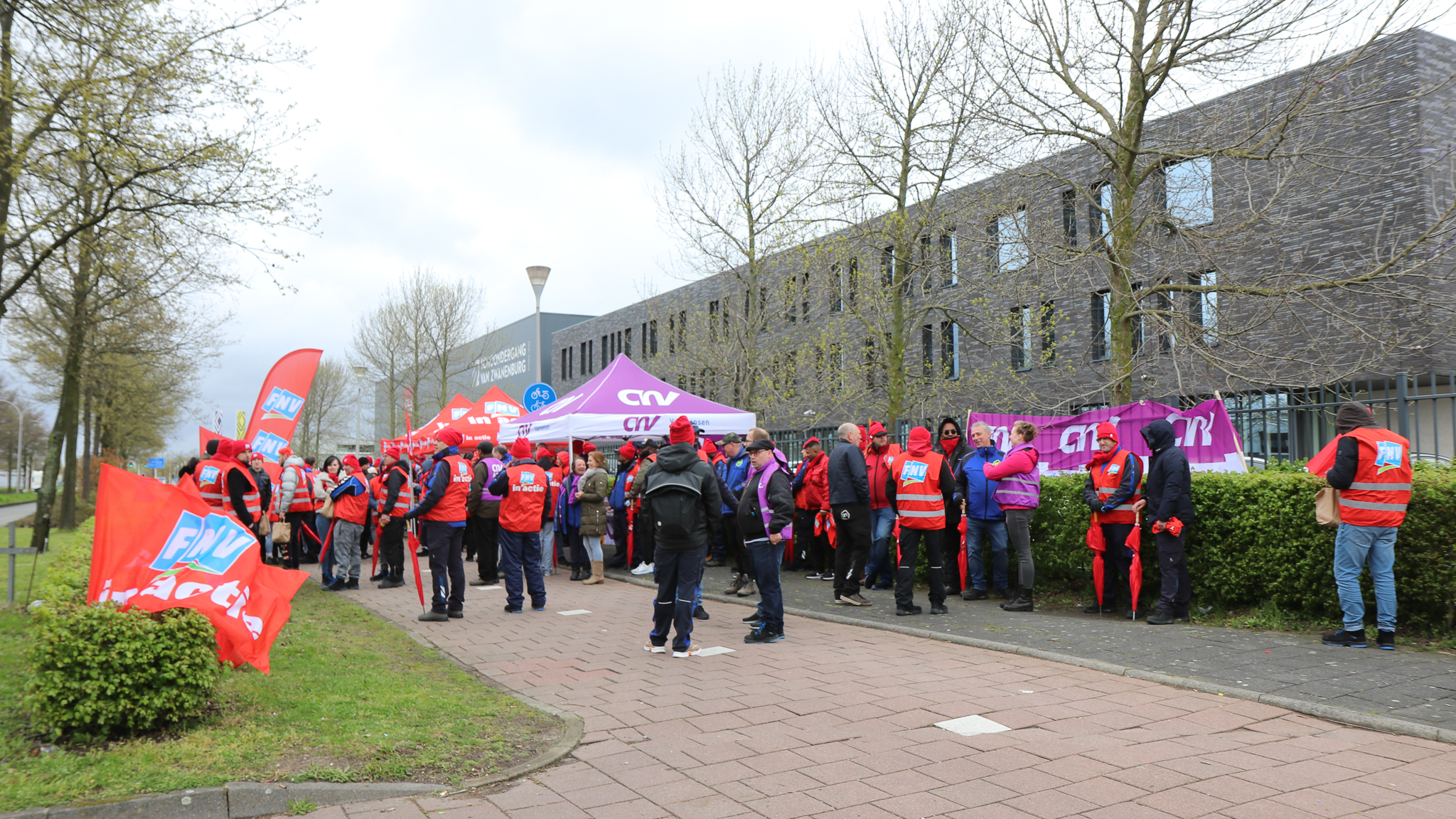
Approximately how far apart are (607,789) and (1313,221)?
12069mm

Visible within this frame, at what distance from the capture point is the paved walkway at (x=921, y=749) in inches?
155

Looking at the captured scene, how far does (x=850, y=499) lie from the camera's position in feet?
29.0

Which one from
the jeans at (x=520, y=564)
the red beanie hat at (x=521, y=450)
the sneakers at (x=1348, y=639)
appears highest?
the red beanie hat at (x=521, y=450)

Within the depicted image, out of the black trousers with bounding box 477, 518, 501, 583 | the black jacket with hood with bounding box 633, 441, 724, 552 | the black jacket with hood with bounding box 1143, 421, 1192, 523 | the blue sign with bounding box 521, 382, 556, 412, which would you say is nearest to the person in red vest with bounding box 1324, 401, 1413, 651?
the black jacket with hood with bounding box 1143, 421, 1192, 523

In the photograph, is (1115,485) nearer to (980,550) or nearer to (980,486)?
(980,486)

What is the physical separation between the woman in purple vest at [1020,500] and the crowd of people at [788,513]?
0.06 ft

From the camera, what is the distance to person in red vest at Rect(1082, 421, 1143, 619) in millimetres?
8266

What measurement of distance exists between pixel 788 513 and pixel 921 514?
155cm

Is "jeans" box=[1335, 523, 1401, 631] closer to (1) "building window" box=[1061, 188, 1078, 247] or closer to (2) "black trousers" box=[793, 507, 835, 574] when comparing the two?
(1) "building window" box=[1061, 188, 1078, 247]

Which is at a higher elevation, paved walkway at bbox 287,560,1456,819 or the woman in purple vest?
the woman in purple vest

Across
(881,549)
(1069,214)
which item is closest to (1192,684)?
(881,549)

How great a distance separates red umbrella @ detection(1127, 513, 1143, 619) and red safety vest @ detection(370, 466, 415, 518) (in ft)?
24.9

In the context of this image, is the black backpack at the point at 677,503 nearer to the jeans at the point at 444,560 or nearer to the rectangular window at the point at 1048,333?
the jeans at the point at 444,560

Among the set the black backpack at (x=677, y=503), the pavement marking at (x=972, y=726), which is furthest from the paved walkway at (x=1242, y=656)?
the black backpack at (x=677, y=503)
